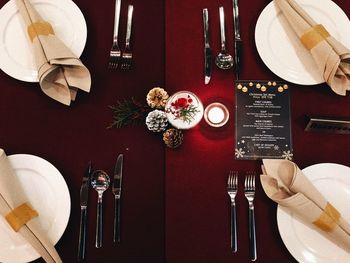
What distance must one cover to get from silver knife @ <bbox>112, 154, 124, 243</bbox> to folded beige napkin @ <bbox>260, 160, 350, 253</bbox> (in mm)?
377

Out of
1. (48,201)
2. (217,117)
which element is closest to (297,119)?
(217,117)

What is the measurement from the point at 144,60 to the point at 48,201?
460 mm

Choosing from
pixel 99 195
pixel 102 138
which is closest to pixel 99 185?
pixel 99 195

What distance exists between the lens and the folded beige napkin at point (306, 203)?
2.48 ft

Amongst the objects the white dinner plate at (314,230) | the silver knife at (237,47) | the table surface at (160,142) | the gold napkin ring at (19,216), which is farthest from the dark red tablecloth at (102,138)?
the white dinner plate at (314,230)

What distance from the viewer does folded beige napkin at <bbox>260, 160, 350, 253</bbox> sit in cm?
75

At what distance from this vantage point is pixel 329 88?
915 millimetres

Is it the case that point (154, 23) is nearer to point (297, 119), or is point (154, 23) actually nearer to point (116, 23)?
point (116, 23)

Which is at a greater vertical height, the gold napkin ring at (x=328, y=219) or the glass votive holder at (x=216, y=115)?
the glass votive holder at (x=216, y=115)

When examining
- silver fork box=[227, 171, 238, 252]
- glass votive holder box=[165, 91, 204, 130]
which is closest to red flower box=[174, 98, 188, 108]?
glass votive holder box=[165, 91, 204, 130]

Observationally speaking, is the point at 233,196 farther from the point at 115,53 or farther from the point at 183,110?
the point at 115,53

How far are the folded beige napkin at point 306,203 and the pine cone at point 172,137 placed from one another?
244 mm

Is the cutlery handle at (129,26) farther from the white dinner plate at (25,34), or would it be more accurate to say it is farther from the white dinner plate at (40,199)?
the white dinner plate at (40,199)

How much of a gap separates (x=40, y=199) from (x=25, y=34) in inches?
17.6
